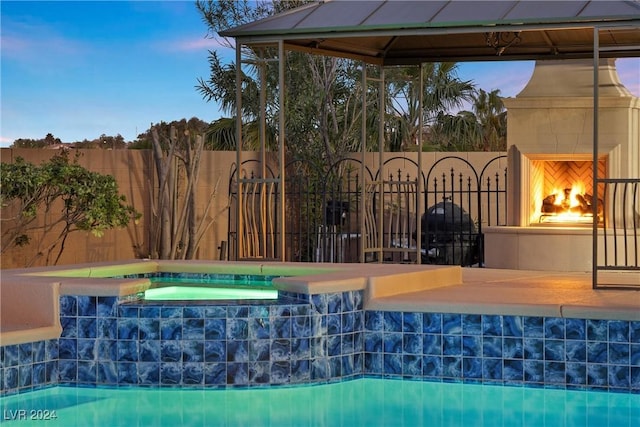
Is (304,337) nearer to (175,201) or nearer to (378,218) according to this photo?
(175,201)

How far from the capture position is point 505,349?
6668mm

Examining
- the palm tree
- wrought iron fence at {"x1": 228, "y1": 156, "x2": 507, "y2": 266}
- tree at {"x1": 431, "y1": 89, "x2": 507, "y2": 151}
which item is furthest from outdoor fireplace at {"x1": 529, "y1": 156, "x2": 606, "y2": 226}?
tree at {"x1": 431, "y1": 89, "x2": 507, "y2": 151}

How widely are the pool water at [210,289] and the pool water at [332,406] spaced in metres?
1.65

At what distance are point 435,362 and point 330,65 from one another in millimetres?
12223

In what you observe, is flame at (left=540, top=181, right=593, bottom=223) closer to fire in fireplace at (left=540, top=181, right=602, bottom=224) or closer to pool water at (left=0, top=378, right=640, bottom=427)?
fire in fireplace at (left=540, top=181, right=602, bottom=224)

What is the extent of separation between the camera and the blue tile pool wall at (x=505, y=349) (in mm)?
6453

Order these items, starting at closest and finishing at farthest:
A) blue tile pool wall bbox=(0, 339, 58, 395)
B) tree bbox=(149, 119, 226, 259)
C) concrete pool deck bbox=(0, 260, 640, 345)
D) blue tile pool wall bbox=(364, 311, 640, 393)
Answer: blue tile pool wall bbox=(0, 339, 58, 395), blue tile pool wall bbox=(364, 311, 640, 393), concrete pool deck bbox=(0, 260, 640, 345), tree bbox=(149, 119, 226, 259)

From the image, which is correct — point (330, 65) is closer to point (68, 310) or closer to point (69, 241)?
point (69, 241)

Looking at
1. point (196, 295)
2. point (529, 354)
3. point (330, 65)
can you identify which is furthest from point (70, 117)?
point (529, 354)

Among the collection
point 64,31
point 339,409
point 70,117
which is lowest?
point 339,409

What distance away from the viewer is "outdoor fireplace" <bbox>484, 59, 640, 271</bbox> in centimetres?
1158

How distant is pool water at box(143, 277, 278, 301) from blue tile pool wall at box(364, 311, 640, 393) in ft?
4.57

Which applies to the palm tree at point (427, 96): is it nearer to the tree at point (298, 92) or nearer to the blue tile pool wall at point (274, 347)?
the tree at point (298, 92)

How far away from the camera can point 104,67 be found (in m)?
19.4
